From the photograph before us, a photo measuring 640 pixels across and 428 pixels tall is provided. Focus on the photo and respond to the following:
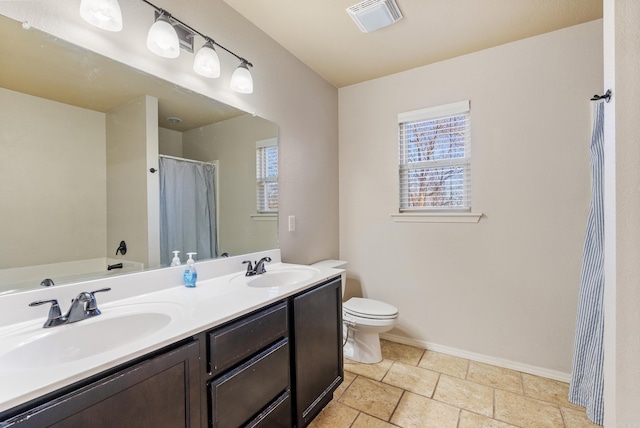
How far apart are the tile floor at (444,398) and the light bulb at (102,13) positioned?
7.24ft

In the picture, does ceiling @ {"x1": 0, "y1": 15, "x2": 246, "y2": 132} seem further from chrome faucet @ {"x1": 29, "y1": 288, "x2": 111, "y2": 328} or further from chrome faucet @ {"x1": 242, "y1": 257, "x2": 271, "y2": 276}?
chrome faucet @ {"x1": 242, "y1": 257, "x2": 271, "y2": 276}

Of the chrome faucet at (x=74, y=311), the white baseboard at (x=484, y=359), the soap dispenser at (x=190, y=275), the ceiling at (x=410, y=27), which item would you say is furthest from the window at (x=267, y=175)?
the white baseboard at (x=484, y=359)

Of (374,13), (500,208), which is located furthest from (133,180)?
(500,208)

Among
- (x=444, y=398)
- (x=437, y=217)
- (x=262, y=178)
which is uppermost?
(x=262, y=178)

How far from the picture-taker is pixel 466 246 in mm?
2344

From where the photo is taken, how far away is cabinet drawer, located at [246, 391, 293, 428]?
3.91ft

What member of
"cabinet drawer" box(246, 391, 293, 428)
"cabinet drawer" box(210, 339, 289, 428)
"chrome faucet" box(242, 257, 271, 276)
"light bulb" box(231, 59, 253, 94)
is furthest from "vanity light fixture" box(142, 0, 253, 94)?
"cabinet drawer" box(246, 391, 293, 428)

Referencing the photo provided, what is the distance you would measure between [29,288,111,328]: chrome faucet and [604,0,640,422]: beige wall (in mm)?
1827

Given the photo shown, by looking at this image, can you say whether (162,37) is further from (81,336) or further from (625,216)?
(625,216)

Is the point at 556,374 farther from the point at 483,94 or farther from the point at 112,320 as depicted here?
the point at 112,320

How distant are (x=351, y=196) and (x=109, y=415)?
94.4 inches

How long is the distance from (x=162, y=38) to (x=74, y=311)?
4.01ft

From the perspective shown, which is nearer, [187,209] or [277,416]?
[277,416]

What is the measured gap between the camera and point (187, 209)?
1.61m
